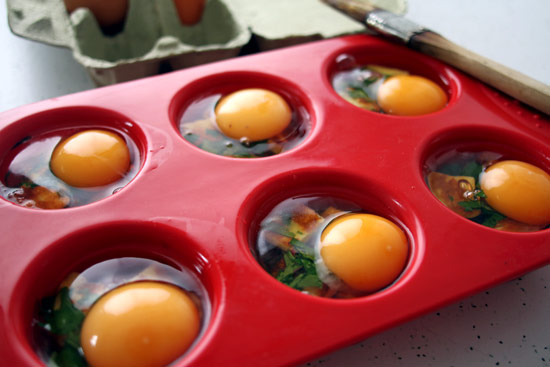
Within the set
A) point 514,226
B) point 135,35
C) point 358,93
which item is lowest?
point 514,226

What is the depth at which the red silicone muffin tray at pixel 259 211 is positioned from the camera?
36.1 inches

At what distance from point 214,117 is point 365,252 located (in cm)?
60

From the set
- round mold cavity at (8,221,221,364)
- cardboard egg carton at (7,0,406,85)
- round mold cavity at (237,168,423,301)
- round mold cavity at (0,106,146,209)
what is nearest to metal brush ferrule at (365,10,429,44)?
cardboard egg carton at (7,0,406,85)

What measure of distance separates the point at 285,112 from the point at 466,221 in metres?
0.57

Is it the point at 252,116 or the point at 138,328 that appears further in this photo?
the point at 252,116

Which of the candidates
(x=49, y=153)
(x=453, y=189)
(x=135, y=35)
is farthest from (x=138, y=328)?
(x=135, y=35)

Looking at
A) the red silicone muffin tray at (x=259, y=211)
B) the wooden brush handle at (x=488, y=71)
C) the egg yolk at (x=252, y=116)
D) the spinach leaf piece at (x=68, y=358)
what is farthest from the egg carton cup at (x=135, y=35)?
the spinach leaf piece at (x=68, y=358)

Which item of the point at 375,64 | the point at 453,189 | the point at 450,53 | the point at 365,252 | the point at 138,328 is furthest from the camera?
the point at 375,64

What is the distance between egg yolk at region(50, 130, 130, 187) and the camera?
120cm

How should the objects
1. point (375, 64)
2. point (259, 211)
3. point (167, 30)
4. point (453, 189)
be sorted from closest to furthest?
1. point (259, 211)
2. point (453, 189)
3. point (375, 64)
4. point (167, 30)

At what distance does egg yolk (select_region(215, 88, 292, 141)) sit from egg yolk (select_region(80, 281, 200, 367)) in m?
0.53

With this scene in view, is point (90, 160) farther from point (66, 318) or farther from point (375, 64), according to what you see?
point (375, 64)

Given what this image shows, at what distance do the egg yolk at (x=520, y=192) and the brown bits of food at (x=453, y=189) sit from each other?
0.14ft

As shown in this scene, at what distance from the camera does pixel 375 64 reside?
5.41 ft
